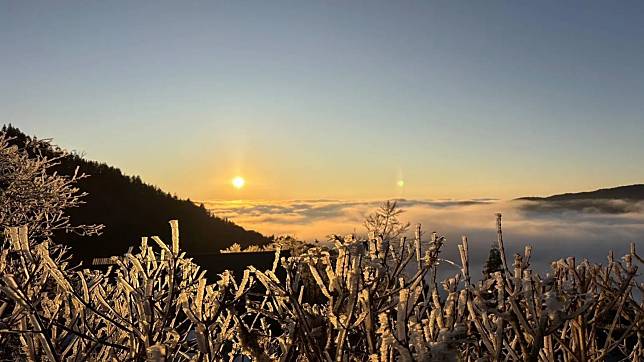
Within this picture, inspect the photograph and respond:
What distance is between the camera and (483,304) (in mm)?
1555

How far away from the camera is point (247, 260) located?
1680 centimetres

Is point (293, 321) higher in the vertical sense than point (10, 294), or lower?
lower

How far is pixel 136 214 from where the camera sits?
36.0 meters

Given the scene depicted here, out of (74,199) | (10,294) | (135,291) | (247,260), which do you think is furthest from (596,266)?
(247,260)

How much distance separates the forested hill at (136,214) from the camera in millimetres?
32594

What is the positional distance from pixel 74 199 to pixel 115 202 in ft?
77.7

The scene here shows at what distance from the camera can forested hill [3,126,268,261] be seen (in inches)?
1283

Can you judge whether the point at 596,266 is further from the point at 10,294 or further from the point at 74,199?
the point at 74,199

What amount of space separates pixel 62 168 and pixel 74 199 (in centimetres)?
2055

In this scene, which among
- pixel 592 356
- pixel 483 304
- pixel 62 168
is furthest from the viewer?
pixel 62 168

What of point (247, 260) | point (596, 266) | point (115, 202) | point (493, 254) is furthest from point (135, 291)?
point (115, 202)

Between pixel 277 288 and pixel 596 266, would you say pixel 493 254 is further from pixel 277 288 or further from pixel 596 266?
pixel 277 288

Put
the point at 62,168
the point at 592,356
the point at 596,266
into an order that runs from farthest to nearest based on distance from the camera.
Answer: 1. the point at 62,168
2. the point at 596,266
3. the point at 592,356

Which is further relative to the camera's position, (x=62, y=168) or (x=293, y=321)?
(x=62, y=168)
